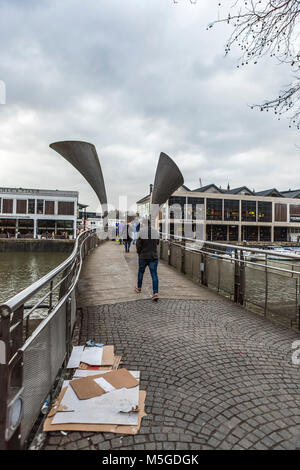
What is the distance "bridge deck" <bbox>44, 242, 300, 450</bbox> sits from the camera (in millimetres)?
2021

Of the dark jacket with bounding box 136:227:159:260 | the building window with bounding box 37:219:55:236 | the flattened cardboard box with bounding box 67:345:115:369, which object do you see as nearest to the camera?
the flattened cardboard box with bounding box 67:345:115:369

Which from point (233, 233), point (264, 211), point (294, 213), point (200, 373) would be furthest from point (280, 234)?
point (200, 373)

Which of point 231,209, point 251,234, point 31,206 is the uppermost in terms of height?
point 31,206

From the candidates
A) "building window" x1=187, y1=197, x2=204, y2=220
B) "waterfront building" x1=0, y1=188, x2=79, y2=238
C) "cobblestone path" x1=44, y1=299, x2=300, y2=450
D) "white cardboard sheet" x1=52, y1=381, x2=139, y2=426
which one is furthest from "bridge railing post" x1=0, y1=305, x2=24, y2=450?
"waterfront building" x1=0, y1=188, x2=79, y2=238

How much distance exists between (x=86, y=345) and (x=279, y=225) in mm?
67035

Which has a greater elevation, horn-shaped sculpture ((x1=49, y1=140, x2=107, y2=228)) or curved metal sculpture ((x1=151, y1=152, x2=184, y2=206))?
horn-shaped sculpture ((x1=49, y1=140, x2=107, y2=228))

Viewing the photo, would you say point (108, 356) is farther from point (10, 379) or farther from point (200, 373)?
point (10, 379)

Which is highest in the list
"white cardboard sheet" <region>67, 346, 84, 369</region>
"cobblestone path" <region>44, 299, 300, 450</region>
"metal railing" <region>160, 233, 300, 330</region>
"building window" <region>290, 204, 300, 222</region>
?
"building window" <region>290, 204, 300, 222</region>

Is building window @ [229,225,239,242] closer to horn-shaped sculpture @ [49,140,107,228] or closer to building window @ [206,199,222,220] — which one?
building window @ [206,199,222,220]

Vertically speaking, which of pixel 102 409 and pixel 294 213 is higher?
pixel 294 213

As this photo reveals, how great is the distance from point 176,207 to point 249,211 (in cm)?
1851

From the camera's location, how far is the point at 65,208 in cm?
6344

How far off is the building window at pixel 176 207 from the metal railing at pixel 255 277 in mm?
44241
